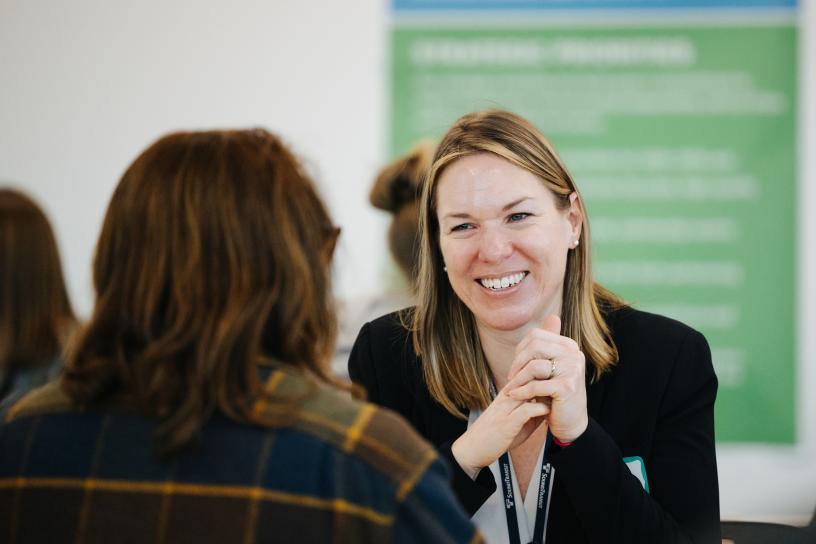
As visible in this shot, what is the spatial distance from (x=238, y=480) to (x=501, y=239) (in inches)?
37.6

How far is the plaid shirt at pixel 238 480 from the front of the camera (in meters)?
0.97

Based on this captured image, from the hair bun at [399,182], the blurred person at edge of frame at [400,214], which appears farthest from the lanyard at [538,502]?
the hair bun at [399,182]

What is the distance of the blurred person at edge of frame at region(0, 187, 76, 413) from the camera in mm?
2227

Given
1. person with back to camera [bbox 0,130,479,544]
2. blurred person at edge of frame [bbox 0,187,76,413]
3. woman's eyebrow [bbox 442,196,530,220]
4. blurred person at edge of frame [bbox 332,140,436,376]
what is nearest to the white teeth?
woman's eyebrow [bbox 442,196,530,220]

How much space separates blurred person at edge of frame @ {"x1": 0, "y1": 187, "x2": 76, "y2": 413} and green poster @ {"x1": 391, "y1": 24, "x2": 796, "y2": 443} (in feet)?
5.72

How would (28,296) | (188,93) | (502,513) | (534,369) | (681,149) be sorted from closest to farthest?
(534,369) < (502,513) < (28,296) < (681,149) < (188,93)

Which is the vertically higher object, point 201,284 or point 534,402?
point 201,284

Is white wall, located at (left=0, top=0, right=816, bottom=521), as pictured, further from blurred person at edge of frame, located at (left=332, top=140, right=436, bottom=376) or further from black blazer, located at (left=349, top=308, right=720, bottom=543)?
black blazer, located at (left=349, top=308, right=720, bottom=543)

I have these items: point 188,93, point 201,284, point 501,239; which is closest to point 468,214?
point 501,239

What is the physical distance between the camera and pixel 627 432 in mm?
1775

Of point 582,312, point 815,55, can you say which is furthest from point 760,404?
point 582,312

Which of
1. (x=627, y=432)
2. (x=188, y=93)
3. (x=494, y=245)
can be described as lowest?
(x=627, y=432)

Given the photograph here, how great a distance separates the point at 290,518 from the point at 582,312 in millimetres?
1070

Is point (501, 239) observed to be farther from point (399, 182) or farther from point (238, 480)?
point (399, 182)
